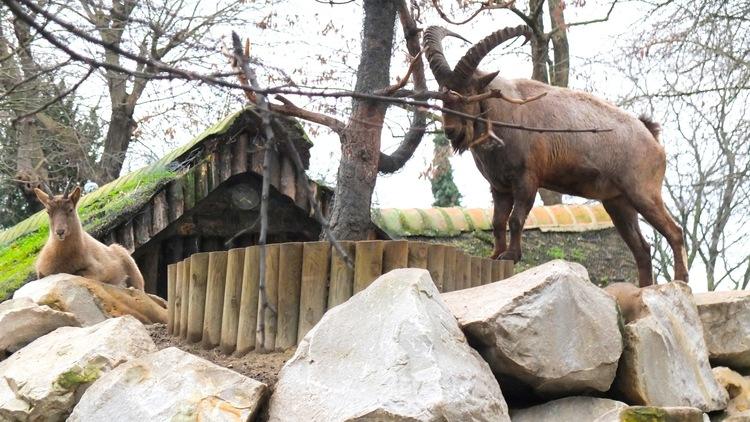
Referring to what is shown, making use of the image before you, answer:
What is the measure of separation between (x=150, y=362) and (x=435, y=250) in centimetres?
174

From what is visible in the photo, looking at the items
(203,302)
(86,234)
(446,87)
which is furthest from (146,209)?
(446,87)

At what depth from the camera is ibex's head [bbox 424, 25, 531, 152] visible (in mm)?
5848

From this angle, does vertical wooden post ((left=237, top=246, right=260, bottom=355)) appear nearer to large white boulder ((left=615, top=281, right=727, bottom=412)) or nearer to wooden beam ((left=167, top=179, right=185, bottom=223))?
large white boulder ((left=615, top=281, right=727, bottom=412))

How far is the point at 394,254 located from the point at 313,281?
482 millimetres

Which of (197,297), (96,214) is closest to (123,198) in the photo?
(96,214)

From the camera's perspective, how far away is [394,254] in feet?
16.5

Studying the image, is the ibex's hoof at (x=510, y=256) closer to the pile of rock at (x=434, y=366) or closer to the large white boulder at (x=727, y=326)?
the pile of rock at (x=434, y=366)

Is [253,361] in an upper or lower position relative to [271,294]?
lower

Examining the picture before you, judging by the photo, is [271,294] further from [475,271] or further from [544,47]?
[544,47]

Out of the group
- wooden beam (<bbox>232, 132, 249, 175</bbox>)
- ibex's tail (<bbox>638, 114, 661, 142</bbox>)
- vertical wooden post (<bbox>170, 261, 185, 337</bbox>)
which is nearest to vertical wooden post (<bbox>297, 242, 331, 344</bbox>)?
vertical wooden post (<bbox>170, 261, 185, 337</bbox>)

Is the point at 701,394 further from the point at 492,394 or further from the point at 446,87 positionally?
the point at 446,87

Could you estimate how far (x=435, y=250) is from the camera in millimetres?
5242

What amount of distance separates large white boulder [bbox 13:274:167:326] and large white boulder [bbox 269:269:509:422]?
8.07 ft

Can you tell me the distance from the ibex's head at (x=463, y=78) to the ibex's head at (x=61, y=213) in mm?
3659
